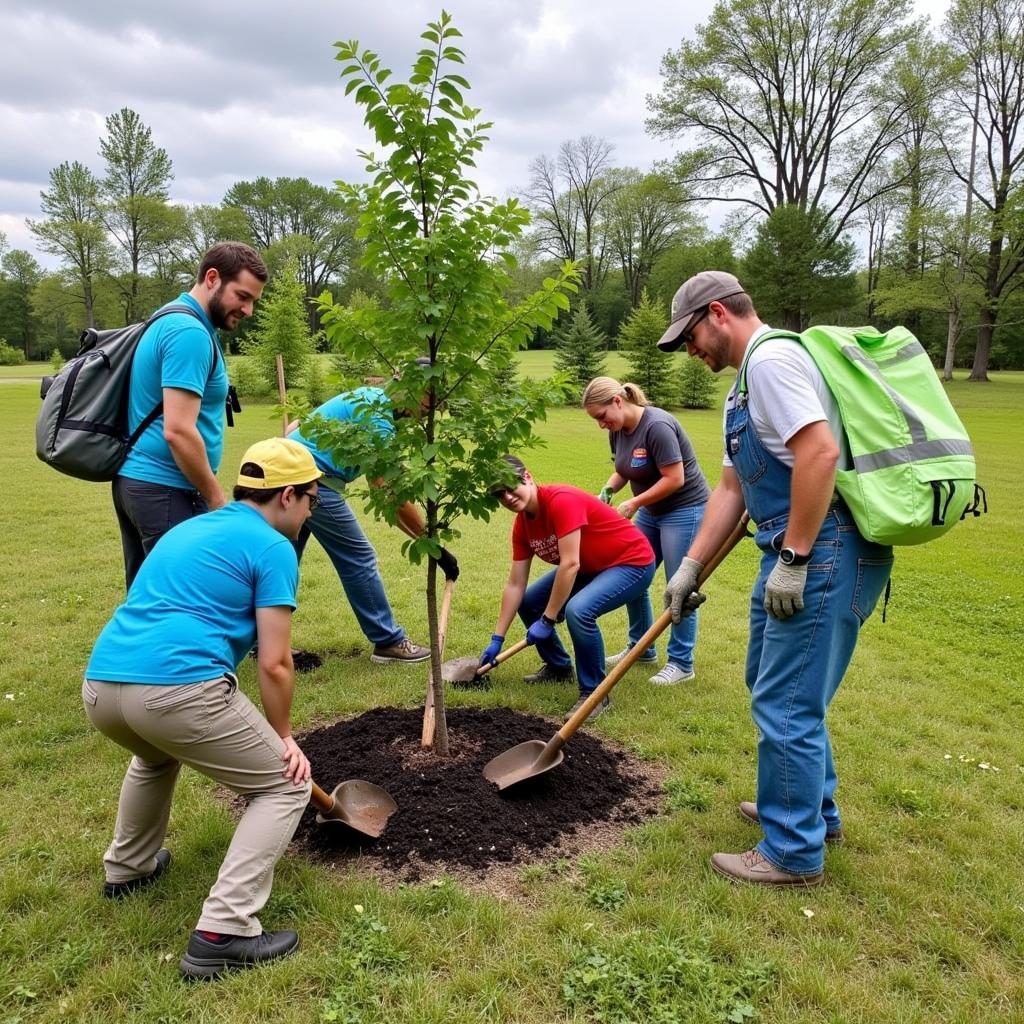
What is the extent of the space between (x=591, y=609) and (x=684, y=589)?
1289mm

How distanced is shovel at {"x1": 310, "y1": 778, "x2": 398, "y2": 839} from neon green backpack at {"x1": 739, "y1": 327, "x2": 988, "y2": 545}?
2438 millimetres

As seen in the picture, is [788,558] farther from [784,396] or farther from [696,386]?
[696,386]

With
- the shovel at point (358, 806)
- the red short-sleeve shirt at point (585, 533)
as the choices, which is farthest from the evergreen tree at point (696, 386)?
the shovel at point (358, 806)

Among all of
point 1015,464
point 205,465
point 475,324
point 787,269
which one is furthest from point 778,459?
point 787,269

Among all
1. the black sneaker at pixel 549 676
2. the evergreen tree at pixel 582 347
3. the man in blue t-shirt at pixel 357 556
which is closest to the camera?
the man in blue t-shirt at pixel 357 556

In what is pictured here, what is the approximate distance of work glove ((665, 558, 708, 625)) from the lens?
139 inches

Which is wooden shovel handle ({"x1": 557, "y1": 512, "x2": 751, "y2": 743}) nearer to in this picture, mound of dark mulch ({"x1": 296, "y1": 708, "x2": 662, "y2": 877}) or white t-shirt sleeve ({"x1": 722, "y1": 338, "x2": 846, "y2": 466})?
mound of dark mulch ({"x1": 296, "y1": 708, "x2": 662, "y2": 877})

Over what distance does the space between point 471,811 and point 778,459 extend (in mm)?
2152

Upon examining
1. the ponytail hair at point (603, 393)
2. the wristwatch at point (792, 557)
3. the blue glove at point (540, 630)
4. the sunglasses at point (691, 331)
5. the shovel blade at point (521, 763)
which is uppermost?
the sunglasses at point (691, 331)

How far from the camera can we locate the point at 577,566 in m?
4.72

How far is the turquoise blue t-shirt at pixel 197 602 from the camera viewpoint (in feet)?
8.37

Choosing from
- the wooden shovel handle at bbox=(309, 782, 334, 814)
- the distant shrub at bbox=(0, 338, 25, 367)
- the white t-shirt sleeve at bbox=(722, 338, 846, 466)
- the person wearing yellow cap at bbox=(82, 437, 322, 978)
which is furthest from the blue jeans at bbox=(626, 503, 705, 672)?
the distant shrub at bbox=(0, 338, 25, 367)

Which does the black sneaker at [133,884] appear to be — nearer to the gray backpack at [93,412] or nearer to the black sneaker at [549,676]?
the gray backpack at [93,412]

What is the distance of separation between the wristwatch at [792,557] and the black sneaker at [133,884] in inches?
111
